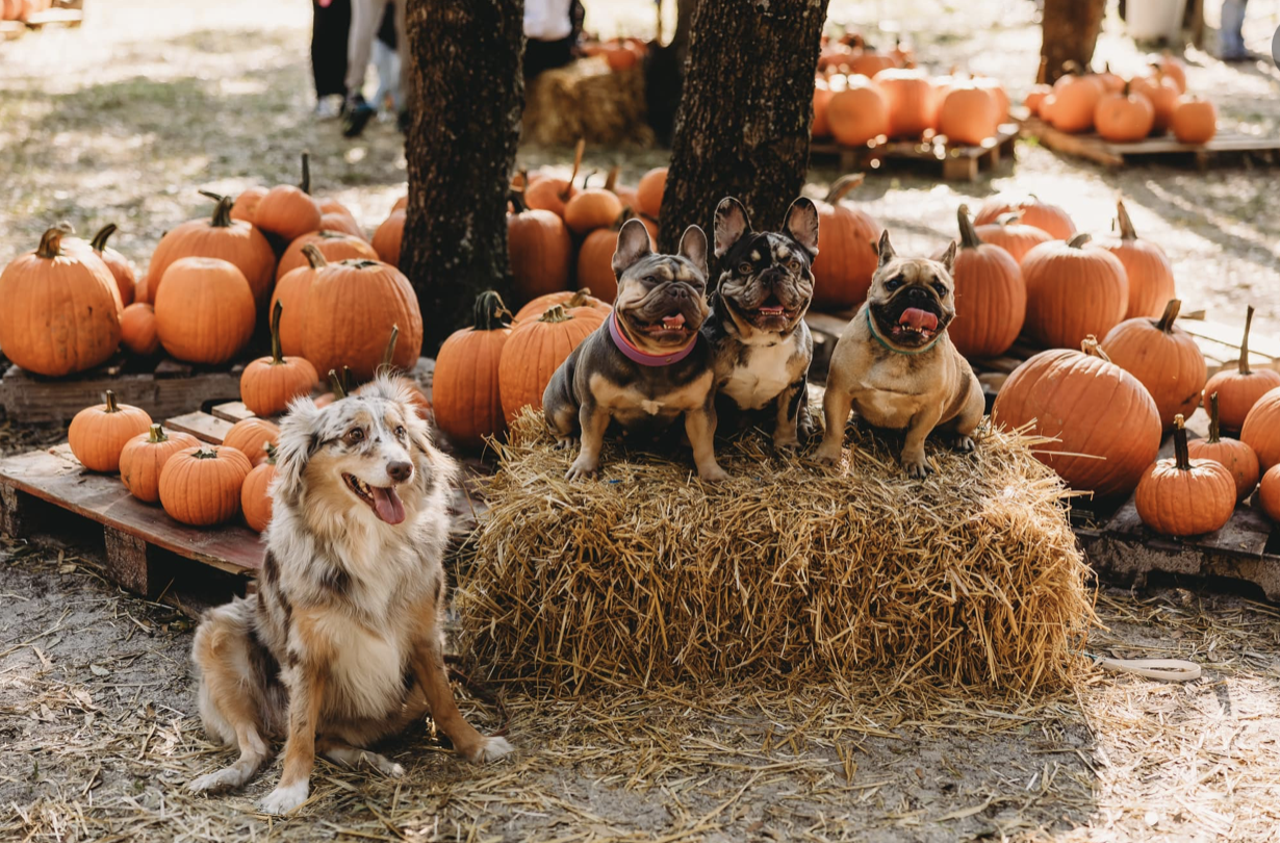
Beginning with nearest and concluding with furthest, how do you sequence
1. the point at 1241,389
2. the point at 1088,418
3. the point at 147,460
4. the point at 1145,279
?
the point at 147,460 < the point at 1088,418 < the point at 1241,389 < the point at 1145,279

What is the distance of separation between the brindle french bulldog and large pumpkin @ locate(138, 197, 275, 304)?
297cm

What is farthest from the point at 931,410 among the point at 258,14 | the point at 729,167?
the point at 258,14

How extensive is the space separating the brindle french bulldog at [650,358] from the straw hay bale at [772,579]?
0.19 meters

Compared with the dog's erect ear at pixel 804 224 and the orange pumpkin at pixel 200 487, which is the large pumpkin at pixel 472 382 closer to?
the orange pumpkin at pixel 200 487

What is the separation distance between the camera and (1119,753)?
3.75 meters

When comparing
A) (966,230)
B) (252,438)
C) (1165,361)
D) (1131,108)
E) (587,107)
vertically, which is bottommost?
(252,438)

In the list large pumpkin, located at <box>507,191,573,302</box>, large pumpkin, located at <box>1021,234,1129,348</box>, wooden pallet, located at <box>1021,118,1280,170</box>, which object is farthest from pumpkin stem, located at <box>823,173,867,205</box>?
wooden pallet, located at <box>1021,118,1280,170</box>

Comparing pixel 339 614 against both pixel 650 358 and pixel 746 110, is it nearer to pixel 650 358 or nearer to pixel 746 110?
pixel 650 358

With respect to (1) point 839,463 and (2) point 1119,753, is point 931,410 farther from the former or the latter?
(2) point 1119,753

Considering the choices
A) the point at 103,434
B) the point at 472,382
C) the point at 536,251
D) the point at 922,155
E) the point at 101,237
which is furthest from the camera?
the point at 922,155

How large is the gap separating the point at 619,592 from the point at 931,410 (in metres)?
1.31

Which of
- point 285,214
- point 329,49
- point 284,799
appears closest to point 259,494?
point 284,799

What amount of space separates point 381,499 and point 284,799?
958 mm

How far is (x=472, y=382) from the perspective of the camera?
5227mm
